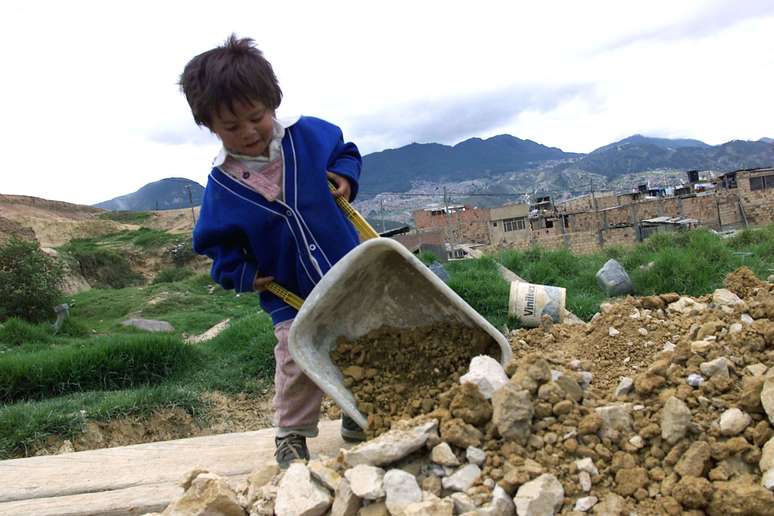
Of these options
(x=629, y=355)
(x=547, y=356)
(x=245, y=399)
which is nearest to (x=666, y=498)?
(x=547, y=356)

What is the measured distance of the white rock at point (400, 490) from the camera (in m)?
1.17

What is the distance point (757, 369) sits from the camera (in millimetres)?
1382

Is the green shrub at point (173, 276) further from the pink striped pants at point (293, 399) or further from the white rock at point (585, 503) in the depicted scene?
the white rock at point (585, 503)

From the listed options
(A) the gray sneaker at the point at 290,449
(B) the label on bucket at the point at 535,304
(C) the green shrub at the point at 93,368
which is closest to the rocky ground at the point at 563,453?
(A) the gray sneaker at the point at 290,449

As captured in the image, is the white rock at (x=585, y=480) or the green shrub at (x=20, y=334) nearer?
the white rock at (x=585, y=480)

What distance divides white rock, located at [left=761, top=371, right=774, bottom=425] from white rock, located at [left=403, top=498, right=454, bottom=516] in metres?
0.65

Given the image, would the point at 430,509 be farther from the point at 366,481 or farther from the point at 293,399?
the point at 293,399

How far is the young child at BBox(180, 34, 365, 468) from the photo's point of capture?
1918mm

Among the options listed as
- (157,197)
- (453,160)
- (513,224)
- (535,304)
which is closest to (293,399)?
(535,304)

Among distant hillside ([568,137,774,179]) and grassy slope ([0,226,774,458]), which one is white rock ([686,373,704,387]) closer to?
grassy slope ([0,226,774,458])

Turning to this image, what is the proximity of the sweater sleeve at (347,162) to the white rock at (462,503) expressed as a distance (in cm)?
121

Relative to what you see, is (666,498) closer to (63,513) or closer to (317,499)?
(317,499)

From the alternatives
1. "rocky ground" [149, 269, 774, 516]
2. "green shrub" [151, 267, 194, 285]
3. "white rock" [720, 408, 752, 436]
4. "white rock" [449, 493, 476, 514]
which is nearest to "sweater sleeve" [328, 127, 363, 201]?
"rocky ground" [149, 269, 774, 516]

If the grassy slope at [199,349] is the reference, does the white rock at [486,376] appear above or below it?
above
